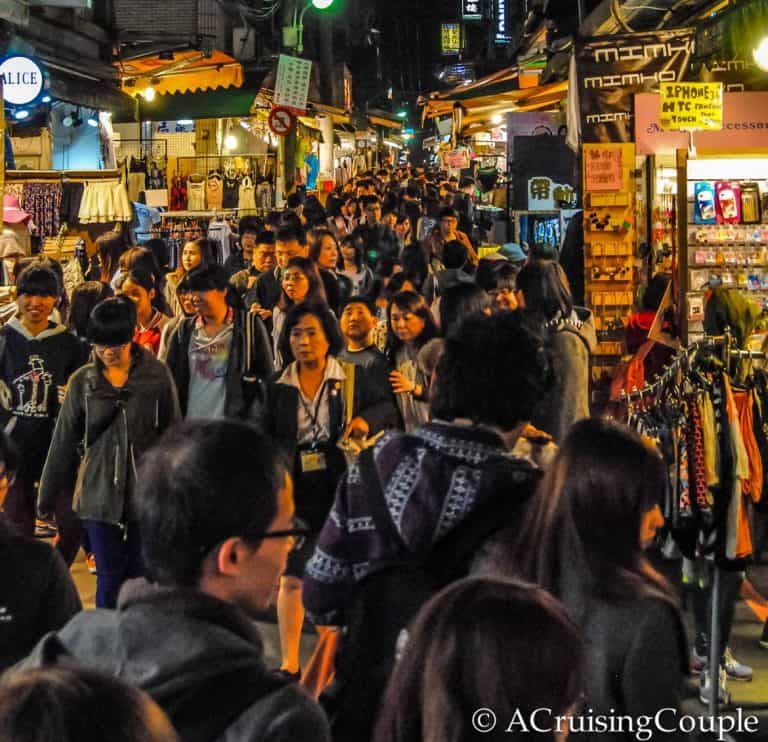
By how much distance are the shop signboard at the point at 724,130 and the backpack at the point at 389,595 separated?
9.46 meters

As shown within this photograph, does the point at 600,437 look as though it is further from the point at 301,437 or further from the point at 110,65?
the point at 110,65

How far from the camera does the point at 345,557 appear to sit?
3363mm

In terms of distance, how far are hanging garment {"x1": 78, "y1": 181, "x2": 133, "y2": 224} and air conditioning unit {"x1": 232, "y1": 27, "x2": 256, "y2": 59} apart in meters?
16.1

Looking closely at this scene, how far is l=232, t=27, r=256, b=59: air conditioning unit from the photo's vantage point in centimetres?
2914

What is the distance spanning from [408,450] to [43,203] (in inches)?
435

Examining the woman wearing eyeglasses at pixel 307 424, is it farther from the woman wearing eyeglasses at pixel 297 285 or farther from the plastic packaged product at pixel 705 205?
the plastic packaged product at pixel 705 205

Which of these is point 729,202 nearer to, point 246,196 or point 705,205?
point 705,205

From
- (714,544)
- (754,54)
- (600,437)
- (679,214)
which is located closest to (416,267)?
(679,214)

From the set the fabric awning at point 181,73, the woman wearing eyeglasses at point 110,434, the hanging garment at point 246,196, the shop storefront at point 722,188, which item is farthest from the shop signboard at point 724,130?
the hanging garment at point 246,196

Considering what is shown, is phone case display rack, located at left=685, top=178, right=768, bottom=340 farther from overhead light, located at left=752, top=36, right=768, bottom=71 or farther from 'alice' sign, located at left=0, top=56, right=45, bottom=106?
'alice' sign, located at left=0, top=56, right=45, bottom=106

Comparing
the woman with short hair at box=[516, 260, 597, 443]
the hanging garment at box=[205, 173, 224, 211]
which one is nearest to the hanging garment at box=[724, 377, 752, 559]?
the woman with short hair at box=[516, 260, 597, 443]

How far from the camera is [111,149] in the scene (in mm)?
16516

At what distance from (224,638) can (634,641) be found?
3.88 ft

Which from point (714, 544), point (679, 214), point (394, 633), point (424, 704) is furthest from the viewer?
point (679, 214)
